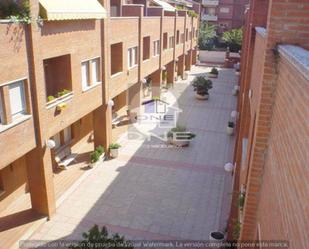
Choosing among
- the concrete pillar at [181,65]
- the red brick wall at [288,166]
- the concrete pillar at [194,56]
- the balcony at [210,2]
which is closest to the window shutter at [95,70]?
the red brick wall at [288,166]

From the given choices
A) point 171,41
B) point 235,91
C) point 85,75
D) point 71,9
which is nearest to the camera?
point 71,9

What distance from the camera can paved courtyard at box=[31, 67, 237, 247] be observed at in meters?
11.6

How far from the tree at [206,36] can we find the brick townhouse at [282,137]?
50571 millimetres

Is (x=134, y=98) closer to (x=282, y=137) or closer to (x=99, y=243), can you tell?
(x=99, y=243)

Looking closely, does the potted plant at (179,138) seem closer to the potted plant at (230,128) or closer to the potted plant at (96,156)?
the potted plant at (230,128)

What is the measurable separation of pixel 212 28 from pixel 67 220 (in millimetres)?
48931

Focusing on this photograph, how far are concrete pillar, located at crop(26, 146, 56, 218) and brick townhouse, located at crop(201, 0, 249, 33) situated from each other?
53088 millimetres

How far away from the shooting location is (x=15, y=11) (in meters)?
9.31

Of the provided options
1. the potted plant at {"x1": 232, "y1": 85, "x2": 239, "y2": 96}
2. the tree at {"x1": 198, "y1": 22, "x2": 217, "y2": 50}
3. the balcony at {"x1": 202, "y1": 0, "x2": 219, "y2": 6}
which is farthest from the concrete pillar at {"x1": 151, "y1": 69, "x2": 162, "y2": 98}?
the balcony at {"x1": 202, "y1": 0, "x2": 219, "y2": 6}

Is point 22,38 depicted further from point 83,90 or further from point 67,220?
point 67,220

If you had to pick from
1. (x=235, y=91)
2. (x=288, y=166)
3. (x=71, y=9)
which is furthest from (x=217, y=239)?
(x=235, y=91)

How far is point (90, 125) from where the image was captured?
1877 cm

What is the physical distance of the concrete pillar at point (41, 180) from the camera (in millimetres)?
11102

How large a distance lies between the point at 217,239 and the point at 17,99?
734 centimetres
